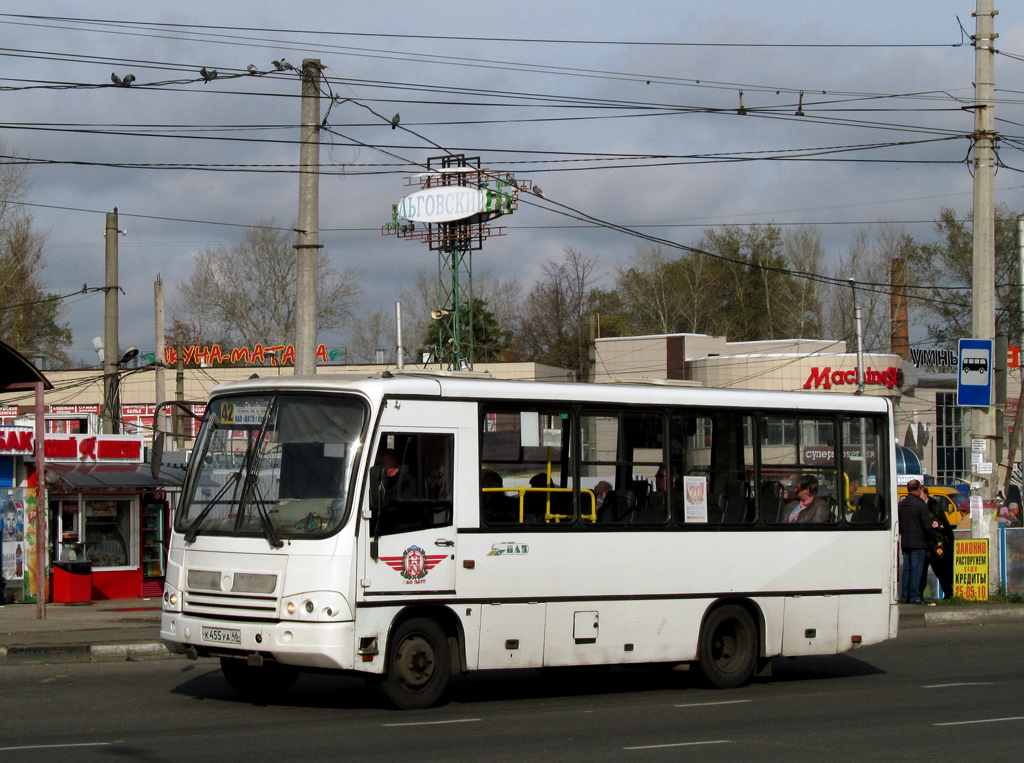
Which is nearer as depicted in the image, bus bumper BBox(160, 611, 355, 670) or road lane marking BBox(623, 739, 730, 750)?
road lane marking BBox(623, 739, 730, 750)

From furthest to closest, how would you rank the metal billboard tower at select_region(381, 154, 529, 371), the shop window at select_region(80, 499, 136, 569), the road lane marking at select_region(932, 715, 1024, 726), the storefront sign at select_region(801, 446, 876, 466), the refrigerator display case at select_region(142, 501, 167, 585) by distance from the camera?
the metal billboard tower at select_region(381, 154, 529, 371), the refrigerator display case at select_region(142, 501, 167, 585), the shop window at select_region(80, 499, 136, 569), the storefront sign at select_region(801, 446, 876, 466), the road lane marking at select_region(932, 715, 1024, 726)

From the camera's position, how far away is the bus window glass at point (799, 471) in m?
12.3

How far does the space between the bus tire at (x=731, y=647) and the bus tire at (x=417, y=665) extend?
291cm

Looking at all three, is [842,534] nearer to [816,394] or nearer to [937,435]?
[816,394]

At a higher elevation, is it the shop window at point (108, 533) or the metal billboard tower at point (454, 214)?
the metal billboard tower at point (454, 214)

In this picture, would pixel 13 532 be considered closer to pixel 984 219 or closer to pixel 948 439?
pixel 984 219

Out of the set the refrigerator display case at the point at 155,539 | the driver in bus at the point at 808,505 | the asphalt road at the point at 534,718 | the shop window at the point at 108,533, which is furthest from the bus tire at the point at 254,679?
the refrigerator display case at the point at 155,539

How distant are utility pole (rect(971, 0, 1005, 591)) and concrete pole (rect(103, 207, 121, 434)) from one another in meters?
16.4

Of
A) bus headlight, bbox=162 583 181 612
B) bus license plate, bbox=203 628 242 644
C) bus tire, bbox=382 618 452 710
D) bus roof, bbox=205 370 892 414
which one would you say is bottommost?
bus tire, bbox=382 618 452 710

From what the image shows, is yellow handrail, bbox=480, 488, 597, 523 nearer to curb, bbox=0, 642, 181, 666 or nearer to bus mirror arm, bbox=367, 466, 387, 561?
bus mirror arm, bbox=367, 466, 387, 561

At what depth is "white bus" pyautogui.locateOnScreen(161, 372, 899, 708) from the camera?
973 cm

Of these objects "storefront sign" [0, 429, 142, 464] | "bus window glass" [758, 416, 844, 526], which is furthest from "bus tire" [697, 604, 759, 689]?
"storefront sign" [0, 429, 142, 464]

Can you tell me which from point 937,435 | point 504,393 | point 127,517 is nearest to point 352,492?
point 504,393

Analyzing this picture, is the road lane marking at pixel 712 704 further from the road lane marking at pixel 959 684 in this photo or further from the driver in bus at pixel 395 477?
the driver in bus at pixel 395 477
